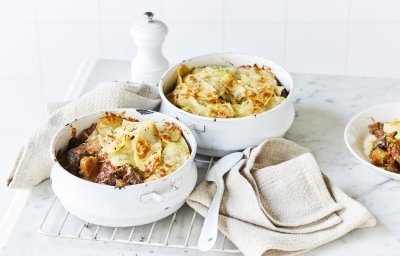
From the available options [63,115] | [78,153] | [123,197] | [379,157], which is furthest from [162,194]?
[379,157]

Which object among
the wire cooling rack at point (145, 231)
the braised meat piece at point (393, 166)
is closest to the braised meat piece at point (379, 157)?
the braised meat piece at point (393, 166)

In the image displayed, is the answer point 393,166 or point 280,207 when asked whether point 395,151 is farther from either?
point 280,207

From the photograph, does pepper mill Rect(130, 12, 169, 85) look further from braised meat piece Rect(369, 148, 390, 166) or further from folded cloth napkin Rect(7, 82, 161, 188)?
braised meat piece Rect(369, 148, 390, 166)

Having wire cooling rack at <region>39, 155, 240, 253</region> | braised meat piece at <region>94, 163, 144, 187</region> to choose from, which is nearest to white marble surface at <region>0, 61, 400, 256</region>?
wire cooling rack at <region>39, 155, 240, 253</region>

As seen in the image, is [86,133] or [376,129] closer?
[86,133]

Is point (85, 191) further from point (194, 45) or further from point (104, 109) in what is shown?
point (194, 45)

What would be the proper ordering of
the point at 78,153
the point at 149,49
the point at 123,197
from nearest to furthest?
the point at 123,197 < the point at 78,153 < the point at 149,49

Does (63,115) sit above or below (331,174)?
above
